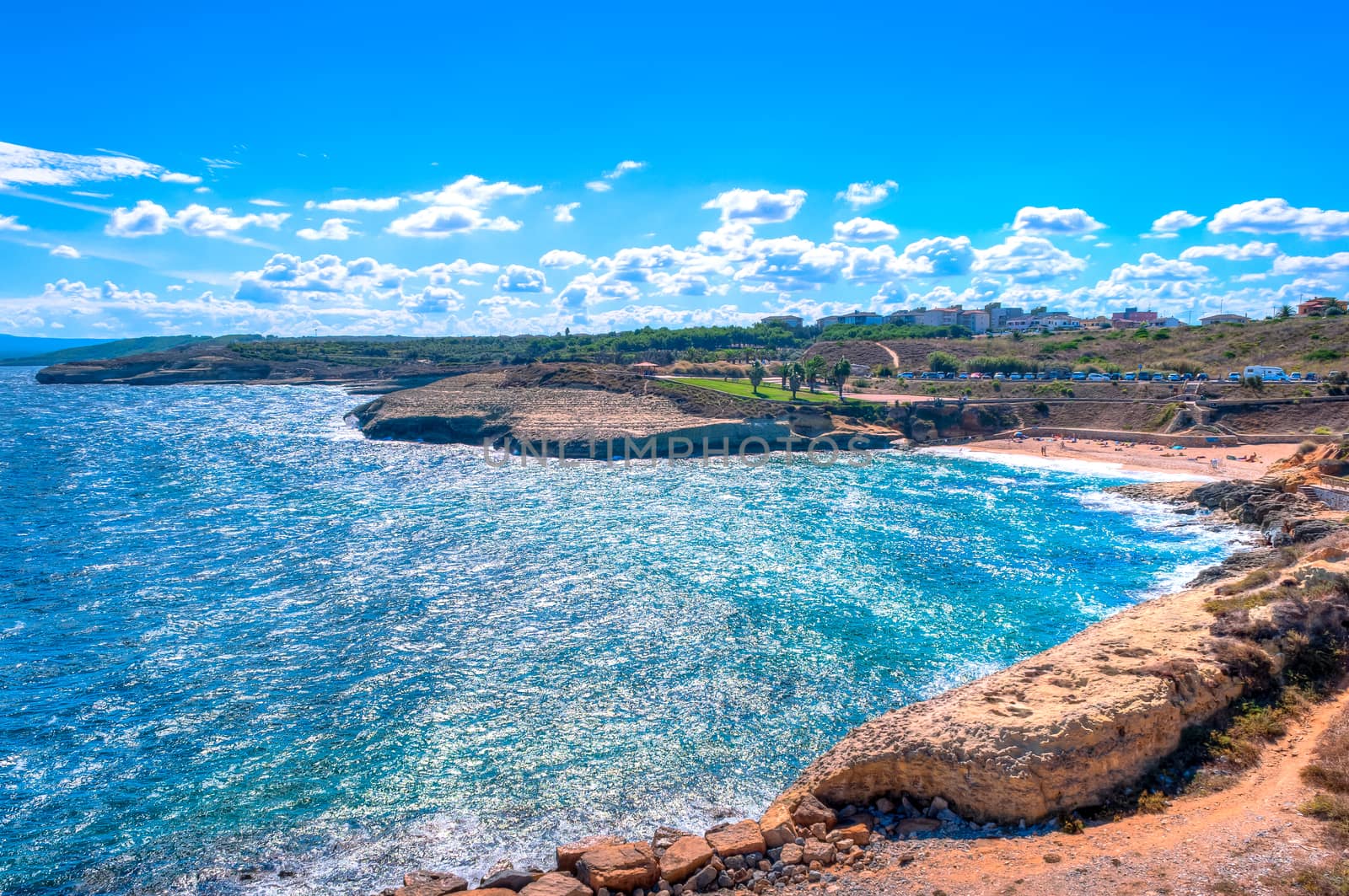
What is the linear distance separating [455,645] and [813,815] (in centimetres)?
1497

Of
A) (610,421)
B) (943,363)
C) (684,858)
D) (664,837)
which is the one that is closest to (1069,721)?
(684,858)

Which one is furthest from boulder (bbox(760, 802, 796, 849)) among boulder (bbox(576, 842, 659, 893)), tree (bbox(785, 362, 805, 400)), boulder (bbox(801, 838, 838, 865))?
tree (bbox(785, 362, 805, 400))

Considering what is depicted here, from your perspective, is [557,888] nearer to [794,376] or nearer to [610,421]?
[610,421]

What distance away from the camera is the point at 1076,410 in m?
80.6

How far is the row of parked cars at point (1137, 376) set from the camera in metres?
78.4

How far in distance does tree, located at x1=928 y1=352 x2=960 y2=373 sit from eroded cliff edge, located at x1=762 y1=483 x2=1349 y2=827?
3474 inches

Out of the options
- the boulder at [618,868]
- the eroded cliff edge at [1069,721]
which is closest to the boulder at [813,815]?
the eroded cliff edge at [1069,721]

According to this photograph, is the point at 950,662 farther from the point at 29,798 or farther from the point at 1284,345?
the point at 1284,345

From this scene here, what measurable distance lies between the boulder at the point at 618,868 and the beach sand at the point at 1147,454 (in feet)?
181

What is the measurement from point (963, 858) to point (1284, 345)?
108m

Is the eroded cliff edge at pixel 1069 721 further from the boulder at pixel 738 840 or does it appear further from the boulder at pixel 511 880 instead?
the boulder at pixel 511 880

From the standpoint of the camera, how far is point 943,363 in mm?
107188

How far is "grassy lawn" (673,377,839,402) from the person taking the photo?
8375cm

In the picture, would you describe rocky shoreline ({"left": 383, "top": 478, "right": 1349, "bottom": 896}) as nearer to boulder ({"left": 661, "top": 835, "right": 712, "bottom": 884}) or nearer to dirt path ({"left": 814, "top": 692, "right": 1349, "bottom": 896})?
boulder ({"left": 661, "top": 835, "right": 712, "bottom": 884})
